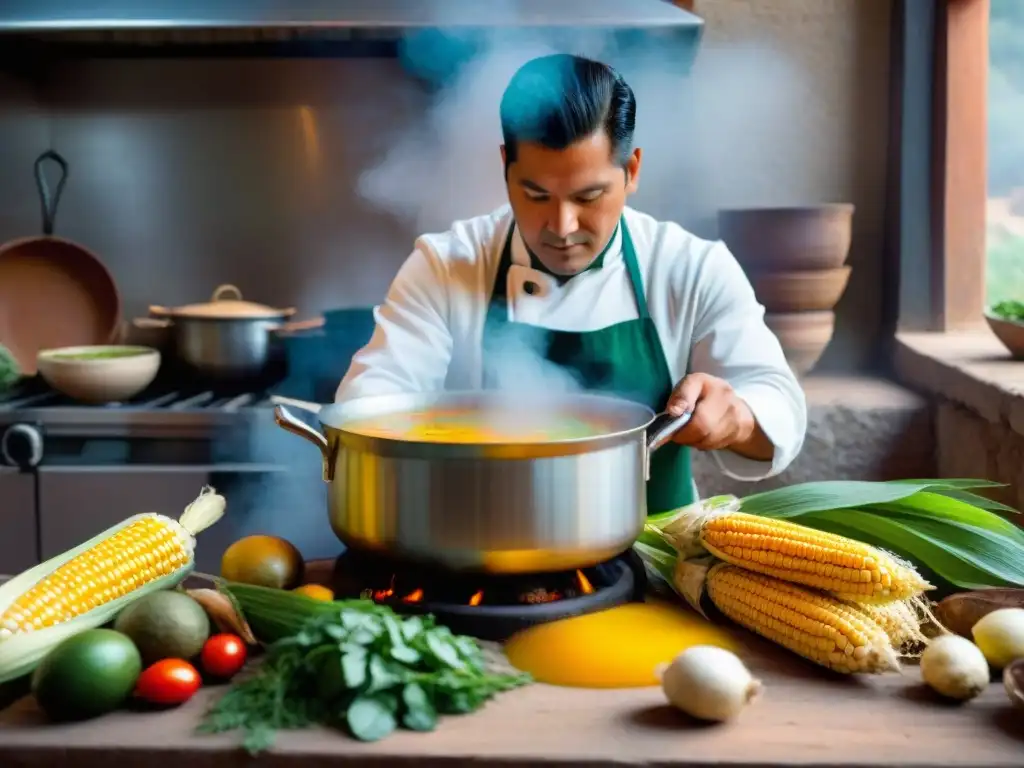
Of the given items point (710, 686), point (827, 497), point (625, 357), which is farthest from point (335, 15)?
point (710, 686)

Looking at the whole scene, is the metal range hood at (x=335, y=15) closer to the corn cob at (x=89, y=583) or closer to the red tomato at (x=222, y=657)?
the corn cob at (x=89, y=583)

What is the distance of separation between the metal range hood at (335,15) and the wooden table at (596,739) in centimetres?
187

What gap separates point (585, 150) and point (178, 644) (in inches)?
A: 40.2

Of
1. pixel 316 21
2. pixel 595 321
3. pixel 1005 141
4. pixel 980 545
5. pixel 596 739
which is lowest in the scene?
pixel 596 739

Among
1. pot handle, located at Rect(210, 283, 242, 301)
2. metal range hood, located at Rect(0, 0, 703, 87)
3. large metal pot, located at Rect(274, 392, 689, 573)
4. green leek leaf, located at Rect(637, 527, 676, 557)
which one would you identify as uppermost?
metal range hood, located at Rect(0, 0, 703, 87)

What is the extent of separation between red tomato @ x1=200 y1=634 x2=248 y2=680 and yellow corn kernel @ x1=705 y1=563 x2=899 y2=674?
0.56m

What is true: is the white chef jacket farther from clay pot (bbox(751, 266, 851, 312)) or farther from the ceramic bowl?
the ceramic bowl

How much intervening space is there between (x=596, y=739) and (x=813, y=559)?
337mm

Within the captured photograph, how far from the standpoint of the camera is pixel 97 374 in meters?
Result: 2.64

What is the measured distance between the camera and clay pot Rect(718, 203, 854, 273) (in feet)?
9.32

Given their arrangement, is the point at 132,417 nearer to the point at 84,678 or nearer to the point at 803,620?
the point at 84,678

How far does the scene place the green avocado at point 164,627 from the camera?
41.2 inches

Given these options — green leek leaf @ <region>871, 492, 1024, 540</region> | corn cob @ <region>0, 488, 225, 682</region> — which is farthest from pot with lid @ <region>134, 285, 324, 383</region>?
green leek leaf @ <region>871, 492, 1024, 540</region>

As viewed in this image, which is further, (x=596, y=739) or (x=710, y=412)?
(x=710, y=412)
